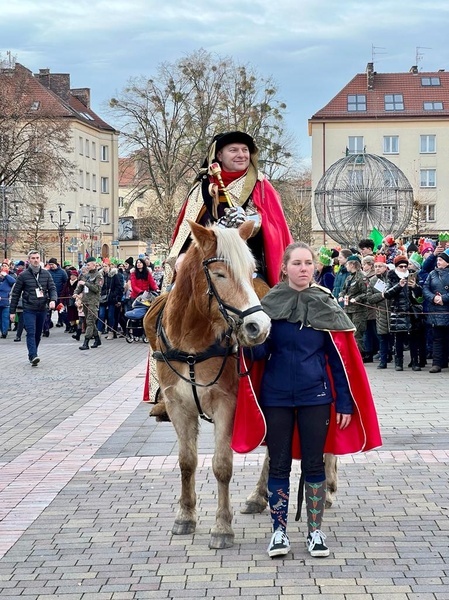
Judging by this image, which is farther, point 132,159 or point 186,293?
point 132,159

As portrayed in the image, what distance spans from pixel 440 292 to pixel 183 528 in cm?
1049

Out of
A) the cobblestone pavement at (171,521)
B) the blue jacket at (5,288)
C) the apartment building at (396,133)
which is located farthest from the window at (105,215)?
the cobblestone pavement at (171,521)

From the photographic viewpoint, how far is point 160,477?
802 centimetres

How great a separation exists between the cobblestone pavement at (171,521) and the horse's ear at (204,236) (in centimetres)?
183

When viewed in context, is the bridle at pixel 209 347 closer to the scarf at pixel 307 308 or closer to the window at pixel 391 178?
the scarf at pixel 307 308

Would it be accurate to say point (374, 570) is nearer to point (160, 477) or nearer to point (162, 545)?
point (162, 545)

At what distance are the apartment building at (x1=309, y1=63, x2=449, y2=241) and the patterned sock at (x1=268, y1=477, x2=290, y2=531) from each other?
234 feet

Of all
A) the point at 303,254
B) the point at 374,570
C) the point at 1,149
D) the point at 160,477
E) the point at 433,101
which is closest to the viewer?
the point at 374,570

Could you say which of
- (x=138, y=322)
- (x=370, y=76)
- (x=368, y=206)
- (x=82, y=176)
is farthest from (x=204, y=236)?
(x=82, y=176)

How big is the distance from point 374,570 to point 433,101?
78.3 metres

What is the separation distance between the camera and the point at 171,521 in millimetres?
6605

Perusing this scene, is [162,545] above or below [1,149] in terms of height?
below

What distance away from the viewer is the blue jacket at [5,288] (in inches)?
1046

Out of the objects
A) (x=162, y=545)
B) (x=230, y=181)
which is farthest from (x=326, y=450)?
(x=230, y=181)
